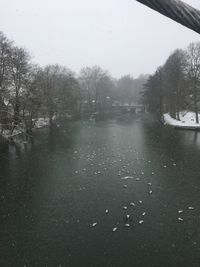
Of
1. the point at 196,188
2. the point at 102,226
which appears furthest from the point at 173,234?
the point at 196,188

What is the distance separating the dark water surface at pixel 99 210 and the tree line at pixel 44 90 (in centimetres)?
363

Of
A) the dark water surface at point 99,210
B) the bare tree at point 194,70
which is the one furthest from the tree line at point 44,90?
the bare tree at point 194,70

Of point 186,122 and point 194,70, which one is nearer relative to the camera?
point 194,70

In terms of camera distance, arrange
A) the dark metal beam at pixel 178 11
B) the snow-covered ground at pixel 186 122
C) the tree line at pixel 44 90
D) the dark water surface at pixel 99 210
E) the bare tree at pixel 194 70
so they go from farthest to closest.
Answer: the bare tree at pixel 194 70 → the snow-covered ground at pixel 186 122 → the tree line at pixel 44 90 → the dark water surface at pixel 99 210 → the dark metal beam at pixel 178 11

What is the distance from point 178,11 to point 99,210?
12064mm

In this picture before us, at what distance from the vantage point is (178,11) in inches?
51.9

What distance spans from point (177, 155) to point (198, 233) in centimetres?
1384

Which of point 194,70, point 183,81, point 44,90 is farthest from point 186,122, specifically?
point 44,90

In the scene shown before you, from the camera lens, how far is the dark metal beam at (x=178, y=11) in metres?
1.29

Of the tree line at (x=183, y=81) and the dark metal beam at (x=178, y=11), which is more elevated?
the tree line at (x=183, y=81)

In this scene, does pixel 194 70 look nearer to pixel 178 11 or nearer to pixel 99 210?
pixel 99 210

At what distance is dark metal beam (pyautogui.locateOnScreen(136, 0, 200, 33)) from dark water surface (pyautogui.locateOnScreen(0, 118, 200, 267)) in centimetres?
886

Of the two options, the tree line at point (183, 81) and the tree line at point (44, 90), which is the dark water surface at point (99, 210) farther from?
the tree line at point (183, 81)

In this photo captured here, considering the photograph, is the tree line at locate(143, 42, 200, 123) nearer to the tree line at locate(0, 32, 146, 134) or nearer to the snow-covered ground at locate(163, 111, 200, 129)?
the snow-covered ground at locate(163, 111, 200, 129)
